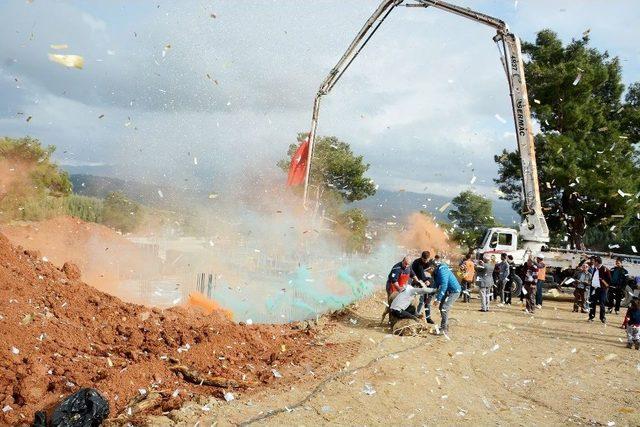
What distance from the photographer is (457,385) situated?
7391 millimetres

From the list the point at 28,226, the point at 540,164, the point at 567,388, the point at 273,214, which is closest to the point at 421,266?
the point at 567,388

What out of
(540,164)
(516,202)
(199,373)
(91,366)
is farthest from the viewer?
(516,202)

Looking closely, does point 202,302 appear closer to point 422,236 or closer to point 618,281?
point 618,281

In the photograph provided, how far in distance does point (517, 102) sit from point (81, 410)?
51.4ft

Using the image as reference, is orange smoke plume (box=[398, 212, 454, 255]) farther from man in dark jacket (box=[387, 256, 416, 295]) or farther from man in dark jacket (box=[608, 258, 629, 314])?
man in dark jacket (box=[387, 256, 416, 295])

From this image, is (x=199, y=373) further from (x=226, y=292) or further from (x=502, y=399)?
(x=226, y=292)

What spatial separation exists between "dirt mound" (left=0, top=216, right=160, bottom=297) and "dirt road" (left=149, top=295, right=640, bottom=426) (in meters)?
10.5

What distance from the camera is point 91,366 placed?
21.4 feet

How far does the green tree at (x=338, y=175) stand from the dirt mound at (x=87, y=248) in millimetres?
15976

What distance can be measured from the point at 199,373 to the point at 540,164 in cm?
2340

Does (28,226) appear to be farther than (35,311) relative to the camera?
Yes

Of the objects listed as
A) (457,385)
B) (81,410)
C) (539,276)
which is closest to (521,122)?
(539,276)

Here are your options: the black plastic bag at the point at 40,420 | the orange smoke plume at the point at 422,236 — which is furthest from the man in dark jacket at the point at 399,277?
the orange smoke plume at the point at 422,236

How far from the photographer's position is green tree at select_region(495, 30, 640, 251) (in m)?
24.9
